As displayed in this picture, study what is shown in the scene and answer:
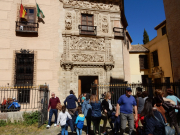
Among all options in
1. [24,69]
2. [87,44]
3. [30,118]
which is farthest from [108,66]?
[30,118]

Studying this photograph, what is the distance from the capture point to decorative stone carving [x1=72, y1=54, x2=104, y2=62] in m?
10.9

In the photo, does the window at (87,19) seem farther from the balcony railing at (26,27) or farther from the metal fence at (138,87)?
the metal fence at (138,87)

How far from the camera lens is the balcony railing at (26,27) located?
10.2 m

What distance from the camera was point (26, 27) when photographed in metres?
10.5

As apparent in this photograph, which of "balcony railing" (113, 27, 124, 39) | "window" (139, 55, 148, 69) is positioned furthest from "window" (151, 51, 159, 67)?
"balcony railing" (113, 27, 124, 39)

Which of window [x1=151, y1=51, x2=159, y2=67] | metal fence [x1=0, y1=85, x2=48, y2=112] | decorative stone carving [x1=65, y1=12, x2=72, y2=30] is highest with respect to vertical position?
decorative stone carving [x1=65, y1=12, x2=72, y2=30]

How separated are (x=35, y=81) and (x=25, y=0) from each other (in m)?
6.91

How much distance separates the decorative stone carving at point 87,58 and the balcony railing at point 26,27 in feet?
12.5

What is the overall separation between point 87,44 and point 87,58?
1268 millimetres

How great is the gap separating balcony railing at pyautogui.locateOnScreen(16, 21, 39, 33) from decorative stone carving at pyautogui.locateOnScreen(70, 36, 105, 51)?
315cm

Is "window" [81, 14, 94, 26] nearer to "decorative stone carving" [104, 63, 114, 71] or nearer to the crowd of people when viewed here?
"decorative stone carving" [104, 63, 114, 71]

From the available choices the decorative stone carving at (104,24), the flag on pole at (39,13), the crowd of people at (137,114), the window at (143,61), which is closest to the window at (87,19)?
the decorative stone carving at (104,24)

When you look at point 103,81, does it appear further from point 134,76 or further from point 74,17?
point 134,76

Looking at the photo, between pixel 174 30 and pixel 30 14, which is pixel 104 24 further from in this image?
pixel 174 30
